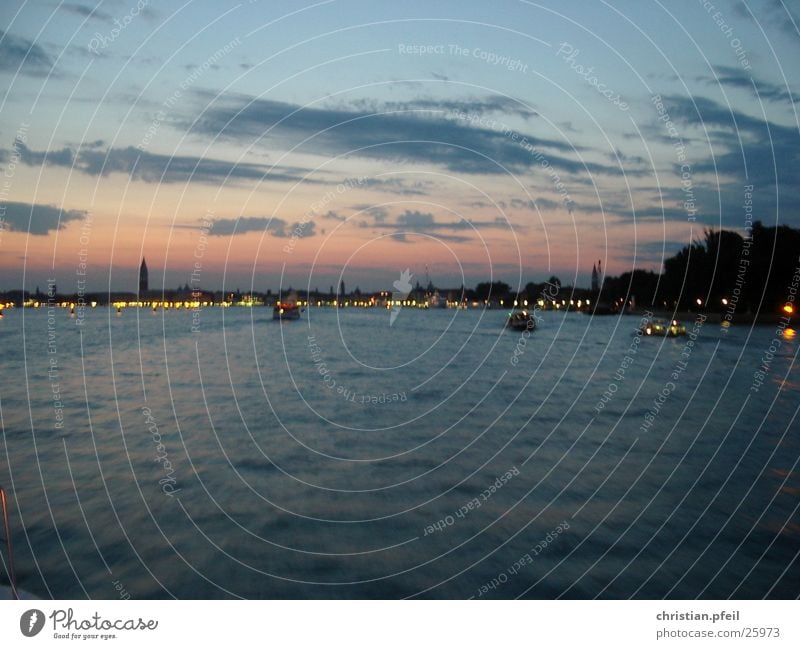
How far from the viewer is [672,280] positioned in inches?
3568

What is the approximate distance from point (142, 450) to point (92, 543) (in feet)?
21.9

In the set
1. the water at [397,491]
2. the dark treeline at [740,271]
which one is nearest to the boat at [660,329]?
the dark treeline at [740,271]

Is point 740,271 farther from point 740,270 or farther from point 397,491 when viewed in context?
point 397,491

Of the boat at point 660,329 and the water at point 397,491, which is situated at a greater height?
the boat at point 660,329

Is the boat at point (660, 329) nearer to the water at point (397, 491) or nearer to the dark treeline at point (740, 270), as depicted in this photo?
the dark treeline at point (740, 270)

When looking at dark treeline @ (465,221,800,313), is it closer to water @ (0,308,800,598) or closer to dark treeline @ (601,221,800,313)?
dark treeline @ (601,221,800,313)

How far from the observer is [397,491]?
13555 mm

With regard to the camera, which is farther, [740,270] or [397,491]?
[740,270]

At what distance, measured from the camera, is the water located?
9273mm

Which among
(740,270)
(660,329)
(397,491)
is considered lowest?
(397,491)

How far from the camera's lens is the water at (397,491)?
30.4 ft

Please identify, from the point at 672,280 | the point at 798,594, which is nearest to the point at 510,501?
the point at 798,594

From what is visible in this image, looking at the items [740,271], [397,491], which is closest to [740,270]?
[740,271]

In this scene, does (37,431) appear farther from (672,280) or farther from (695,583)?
(672,280)
